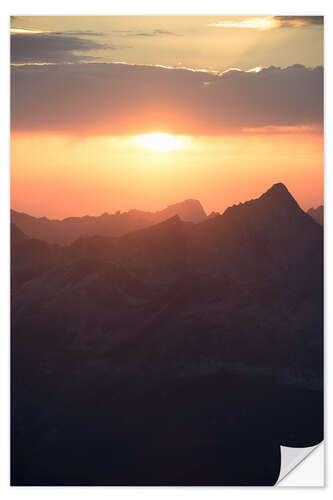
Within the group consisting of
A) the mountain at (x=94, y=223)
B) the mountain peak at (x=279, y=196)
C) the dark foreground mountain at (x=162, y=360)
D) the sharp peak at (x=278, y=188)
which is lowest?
the dark foreground mountain at (x=162, y=360)

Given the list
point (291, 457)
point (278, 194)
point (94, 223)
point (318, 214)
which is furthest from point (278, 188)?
point (291, 457)

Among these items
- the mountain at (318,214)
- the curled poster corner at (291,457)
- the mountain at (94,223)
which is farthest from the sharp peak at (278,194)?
the curled poster corner at (291,457)

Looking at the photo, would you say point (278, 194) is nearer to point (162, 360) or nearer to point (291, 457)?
point (162, 360)

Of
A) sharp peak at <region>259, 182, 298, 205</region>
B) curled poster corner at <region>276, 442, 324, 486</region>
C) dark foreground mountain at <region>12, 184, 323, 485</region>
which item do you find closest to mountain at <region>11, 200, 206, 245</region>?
dark foreground mountain at <region>12, 184, 323, 485</region>

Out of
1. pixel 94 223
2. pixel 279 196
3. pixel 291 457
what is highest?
pixel 279 196

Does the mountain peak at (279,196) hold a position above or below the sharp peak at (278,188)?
below

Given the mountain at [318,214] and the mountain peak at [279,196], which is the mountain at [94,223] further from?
the mountain at [318,214]

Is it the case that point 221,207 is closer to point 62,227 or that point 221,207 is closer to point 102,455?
point 62,227

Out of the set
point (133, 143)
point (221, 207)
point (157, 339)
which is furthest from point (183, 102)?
point (157, 339)
